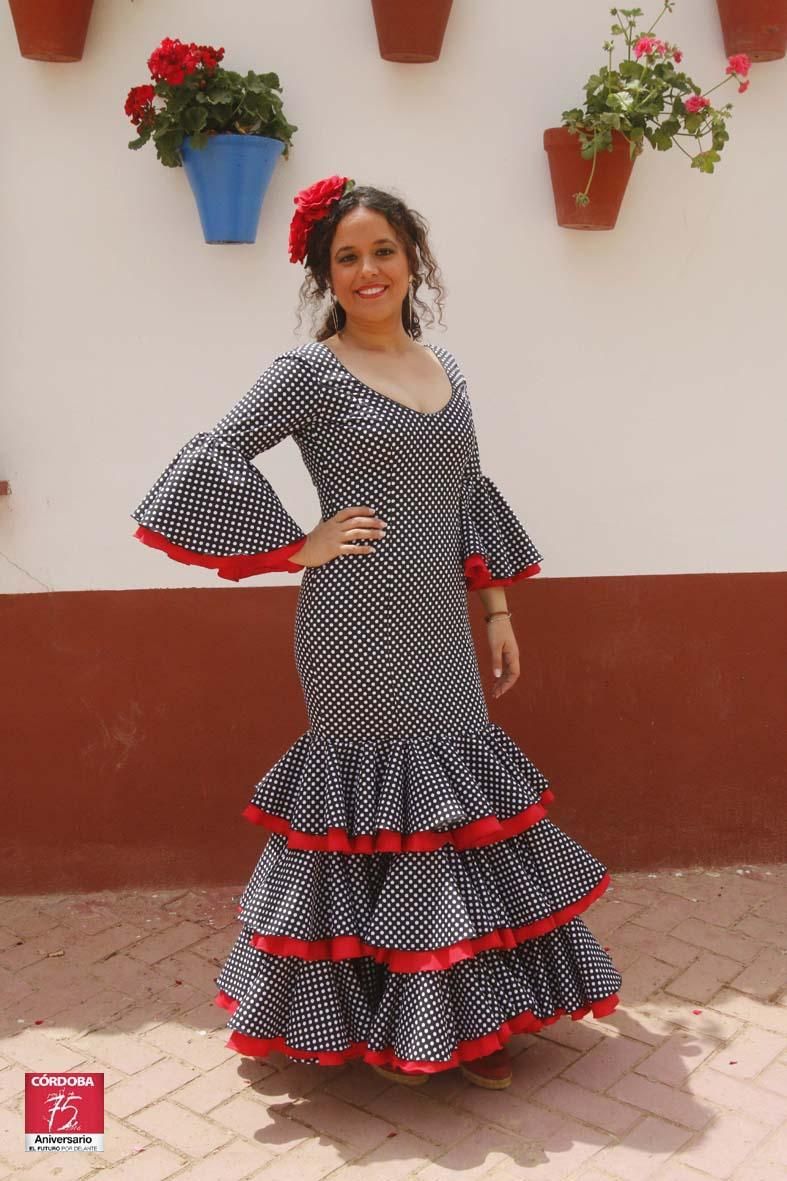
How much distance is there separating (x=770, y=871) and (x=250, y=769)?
1708 mm

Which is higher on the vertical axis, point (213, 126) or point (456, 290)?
point (213, 126)

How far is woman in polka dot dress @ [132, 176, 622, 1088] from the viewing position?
3141mm

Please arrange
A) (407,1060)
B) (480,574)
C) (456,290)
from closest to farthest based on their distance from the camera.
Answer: (407,1060), (480,574), (456,290)

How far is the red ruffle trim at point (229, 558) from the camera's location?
10.2 feet

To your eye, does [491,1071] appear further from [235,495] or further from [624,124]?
[624,124]

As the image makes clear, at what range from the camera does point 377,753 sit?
10.7 feet

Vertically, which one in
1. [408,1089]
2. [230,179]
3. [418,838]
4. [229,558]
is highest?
[230,179]

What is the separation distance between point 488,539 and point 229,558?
0.74 m

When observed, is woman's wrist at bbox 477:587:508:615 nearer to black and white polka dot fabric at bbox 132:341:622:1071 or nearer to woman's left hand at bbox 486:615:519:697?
woman's left hand at bbox 486:615:519:697

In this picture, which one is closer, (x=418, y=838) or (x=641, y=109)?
(x=418, y=838)

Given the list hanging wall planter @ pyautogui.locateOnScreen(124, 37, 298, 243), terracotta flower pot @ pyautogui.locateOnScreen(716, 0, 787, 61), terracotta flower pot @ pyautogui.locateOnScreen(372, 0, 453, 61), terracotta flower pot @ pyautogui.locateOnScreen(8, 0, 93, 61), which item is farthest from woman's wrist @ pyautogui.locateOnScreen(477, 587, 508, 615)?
terracotta flower pot @ pyautogui.locateOnScreen(8, 0, 93, 61)

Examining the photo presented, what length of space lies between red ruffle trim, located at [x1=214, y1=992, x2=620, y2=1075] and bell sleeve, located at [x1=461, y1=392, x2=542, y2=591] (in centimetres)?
105

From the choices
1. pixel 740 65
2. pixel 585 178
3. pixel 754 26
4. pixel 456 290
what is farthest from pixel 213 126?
pixel 754 26

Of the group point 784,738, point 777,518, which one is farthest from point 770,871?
point 777,518
